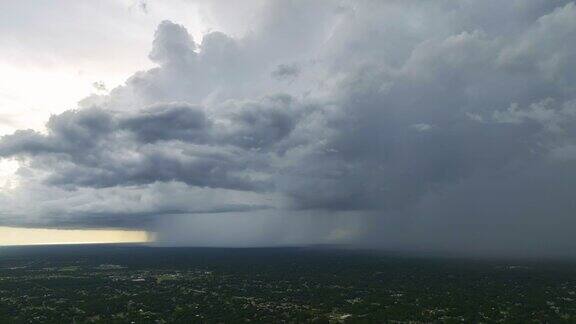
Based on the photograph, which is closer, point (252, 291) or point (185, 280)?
point (252, 291)

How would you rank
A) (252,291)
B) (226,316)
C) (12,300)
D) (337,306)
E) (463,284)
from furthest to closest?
(463,284) → (252,291) → (12,300) → (337,306) → (226,316)

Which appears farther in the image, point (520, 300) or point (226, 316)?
point (520, 300)

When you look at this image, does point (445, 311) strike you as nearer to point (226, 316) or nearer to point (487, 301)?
point (487, 301)

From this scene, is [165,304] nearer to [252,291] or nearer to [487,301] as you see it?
[252,291]

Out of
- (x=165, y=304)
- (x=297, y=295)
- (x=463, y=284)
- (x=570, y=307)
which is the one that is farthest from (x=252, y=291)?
(x=570, y=307)

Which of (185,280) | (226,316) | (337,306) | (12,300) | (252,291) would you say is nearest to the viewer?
(226,316)

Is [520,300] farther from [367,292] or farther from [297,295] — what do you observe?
[297,295]

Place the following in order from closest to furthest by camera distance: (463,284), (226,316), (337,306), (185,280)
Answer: (226,316) < (337,306) < (463,284) < (185,280)

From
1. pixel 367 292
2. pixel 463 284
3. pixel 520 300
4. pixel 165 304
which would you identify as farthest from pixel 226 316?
pixel 463 284

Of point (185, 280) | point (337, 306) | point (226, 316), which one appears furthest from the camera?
point (185, 280)
